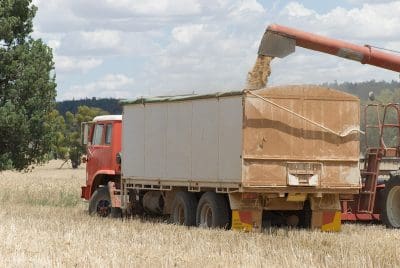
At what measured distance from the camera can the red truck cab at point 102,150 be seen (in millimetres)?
23656

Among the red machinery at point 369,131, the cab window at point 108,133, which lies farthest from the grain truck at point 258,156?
the cab window at point 108,133

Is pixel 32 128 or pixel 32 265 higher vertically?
pixel 32 128

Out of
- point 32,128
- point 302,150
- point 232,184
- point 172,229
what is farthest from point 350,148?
point 32,128

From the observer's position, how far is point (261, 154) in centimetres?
1806

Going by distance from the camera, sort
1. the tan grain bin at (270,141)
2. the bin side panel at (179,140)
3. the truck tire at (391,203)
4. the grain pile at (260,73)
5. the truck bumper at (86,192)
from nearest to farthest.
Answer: the tan grain bin at (270,141) → the grain pile at (260,73) → the bin side panel at (179,140) → the truck tire at (391,203) → the truck bumper at (86,192)

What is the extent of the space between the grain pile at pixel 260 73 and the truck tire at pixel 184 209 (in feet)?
9.54

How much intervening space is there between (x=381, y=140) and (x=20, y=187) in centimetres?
1911

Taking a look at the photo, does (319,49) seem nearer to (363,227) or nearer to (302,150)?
(302,150)

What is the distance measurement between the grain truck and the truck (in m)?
0.02

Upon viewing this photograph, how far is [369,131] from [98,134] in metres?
7.40

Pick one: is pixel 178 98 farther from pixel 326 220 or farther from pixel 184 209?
pixel 326 220

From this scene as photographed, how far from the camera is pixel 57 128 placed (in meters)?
31.5

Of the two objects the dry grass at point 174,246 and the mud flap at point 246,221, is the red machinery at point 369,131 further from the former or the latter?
the mud flap at point 246,221

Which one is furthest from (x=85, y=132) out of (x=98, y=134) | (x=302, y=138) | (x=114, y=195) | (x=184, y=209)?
(x=302, y=138)
